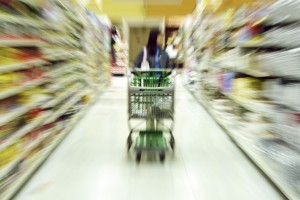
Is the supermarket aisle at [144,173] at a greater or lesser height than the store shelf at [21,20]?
lesser

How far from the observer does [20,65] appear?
2143 mm

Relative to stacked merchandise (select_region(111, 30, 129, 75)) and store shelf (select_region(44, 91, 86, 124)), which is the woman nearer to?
store shelf (select_region(44, 91, 86, 124))

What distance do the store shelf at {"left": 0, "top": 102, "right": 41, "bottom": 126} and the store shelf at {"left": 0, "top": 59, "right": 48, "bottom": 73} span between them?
0.92 ft

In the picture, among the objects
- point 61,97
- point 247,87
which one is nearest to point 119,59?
point 61,97

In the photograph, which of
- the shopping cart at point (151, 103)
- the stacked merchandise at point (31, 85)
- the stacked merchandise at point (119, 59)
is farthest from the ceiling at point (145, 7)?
the stacked merchandise at point (119, 59)

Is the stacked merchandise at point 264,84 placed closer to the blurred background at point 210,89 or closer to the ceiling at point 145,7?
the blurred background at point 210,89

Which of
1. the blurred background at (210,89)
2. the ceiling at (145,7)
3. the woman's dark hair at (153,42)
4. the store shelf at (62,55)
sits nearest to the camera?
the blurred background at (210,89)

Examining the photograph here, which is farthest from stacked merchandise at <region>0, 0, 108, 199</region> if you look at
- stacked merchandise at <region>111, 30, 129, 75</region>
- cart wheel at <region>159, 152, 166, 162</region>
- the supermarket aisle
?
stacked merchandise at <region>111, 30, 129, 75</region>

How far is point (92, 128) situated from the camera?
413 centimetres

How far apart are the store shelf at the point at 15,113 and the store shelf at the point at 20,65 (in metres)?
0.28

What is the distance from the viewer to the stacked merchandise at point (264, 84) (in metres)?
1.90

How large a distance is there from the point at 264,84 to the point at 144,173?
133 centimetres

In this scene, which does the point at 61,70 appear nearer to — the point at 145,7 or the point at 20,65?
the point at 20,65

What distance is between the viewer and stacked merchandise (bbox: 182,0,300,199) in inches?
74.8
